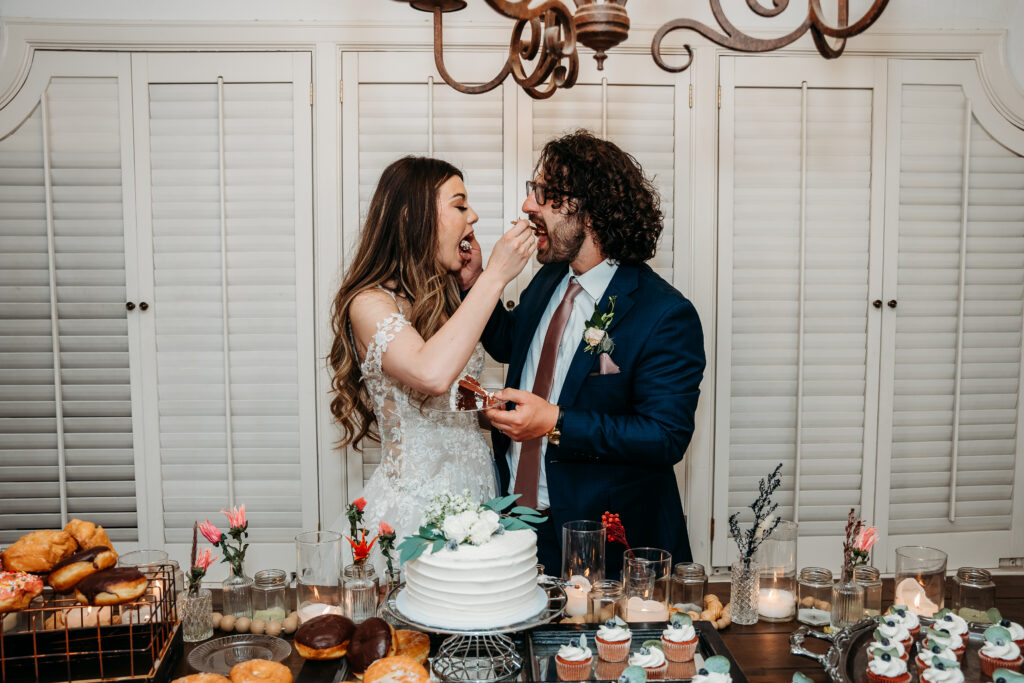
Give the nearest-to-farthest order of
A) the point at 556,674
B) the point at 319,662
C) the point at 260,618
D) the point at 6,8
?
the point at 556,674 → the point at 319,662 → the point at 260,618 → the point at 6,8

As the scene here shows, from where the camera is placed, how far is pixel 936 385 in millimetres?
3314

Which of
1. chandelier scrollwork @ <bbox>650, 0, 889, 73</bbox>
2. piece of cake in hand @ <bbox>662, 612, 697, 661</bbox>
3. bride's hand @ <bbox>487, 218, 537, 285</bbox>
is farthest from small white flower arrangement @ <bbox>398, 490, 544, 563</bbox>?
chandelier scrollwork @ <bbox>650, 0, 889, 73</bbox>

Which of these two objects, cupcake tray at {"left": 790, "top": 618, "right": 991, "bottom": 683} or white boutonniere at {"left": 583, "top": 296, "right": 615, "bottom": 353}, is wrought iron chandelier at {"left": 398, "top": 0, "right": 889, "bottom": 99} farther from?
cupcake tray at {"left": 790, "top": 618, "right": 991, "bottom": 683}

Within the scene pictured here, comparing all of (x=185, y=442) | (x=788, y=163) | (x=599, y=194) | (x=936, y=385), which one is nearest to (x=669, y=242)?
(x=788, y=163)

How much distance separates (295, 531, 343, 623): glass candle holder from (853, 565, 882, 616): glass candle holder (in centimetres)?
106

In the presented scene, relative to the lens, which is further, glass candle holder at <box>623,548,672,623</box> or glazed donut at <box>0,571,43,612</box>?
glass candle holder at <box>623,548,672,623</box>

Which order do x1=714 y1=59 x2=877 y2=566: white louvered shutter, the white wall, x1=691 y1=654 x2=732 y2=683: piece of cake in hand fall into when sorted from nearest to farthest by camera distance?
x1=691 y1=654 x2=732 y2=683: piece of cake in hand, the white wall, x1=714 y1=59 x2=877 y2=566: white louvered shutter

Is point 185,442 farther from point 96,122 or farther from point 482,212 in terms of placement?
point 482,212

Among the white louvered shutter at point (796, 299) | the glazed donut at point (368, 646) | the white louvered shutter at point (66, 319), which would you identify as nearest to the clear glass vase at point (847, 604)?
the glazed donut at point (368, 646)

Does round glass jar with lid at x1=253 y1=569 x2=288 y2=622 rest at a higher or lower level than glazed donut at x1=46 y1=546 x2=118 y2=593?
lower

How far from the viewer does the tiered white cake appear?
144 centimetres

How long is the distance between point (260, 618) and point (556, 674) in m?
0.62

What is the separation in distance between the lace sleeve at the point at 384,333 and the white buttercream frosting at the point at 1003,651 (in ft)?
4.66

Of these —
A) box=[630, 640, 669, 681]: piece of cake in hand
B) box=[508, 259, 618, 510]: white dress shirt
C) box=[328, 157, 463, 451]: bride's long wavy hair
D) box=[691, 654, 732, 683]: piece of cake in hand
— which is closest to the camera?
box=[691, 654, 732, 683]: piece of cake in hand
